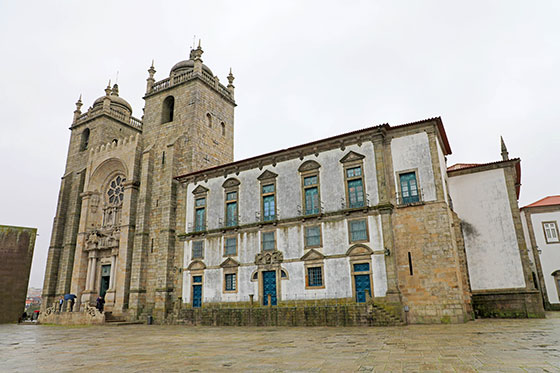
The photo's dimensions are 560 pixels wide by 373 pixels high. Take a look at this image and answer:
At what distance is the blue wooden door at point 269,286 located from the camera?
66.6 ft

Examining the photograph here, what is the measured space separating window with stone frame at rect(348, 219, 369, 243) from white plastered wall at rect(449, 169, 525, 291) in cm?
668

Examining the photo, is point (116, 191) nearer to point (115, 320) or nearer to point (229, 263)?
point (115, 320)

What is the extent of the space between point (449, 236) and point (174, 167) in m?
18.8

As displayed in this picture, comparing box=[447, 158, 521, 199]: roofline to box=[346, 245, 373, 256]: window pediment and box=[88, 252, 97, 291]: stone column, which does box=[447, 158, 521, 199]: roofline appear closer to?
box=[346, 245, 373, 256]: window pediment

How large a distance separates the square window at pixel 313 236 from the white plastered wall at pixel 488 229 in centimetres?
840

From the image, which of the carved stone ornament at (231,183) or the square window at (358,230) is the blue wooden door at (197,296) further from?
the square window at (358,230)

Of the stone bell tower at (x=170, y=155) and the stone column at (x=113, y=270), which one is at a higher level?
the stone bell tower at (x=170, y=155)

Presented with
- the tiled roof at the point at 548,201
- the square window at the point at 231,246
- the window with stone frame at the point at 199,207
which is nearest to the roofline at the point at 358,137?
the window with stone frame at the point at 199,207

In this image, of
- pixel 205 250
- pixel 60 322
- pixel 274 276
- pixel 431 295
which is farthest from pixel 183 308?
pixel 431 295

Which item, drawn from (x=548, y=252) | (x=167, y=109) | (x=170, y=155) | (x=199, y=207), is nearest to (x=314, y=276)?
(x=199, y=207)

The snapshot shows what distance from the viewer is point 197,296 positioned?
23.0 m

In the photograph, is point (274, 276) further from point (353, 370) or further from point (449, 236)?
point (353, 370)

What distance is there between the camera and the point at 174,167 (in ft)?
88.4

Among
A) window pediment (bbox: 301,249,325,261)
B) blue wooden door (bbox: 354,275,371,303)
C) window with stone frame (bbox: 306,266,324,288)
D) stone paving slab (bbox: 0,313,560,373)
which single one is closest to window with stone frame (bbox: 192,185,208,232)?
window pediment (bbox: 301,249,325,261)
